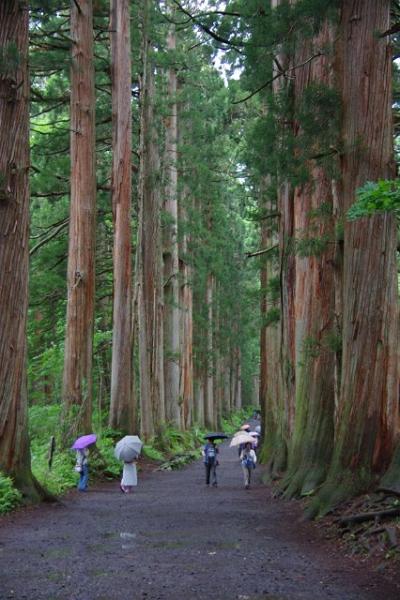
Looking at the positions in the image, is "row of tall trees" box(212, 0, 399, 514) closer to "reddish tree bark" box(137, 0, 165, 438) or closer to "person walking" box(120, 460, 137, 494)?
"person walking" box(120, 460, 137, 494)

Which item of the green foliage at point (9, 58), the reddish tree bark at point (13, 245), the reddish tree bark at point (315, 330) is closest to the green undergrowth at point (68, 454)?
the reddish tree bark at point (13, 245)

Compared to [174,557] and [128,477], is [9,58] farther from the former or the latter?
[128,477]

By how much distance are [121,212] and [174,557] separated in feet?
47.9

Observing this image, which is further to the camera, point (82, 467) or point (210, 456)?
point (210, 456)

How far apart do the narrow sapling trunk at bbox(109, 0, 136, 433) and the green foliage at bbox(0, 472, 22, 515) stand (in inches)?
409

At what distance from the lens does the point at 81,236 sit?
56.2 feet

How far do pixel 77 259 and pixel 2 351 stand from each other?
6.65m

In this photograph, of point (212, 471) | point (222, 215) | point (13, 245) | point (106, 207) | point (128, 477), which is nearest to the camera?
point (13, 245)

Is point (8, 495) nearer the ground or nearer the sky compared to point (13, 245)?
nearer the ground

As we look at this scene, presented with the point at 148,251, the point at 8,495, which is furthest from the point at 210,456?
the point at 148,251

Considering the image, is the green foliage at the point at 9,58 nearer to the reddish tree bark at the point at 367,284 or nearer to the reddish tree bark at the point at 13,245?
the reddish tree bark at the point at 13,245

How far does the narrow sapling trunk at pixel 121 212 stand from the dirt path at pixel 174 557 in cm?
904

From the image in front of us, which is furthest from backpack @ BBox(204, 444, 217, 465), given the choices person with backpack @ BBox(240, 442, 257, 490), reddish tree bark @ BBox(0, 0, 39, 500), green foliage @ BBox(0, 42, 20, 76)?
green foliage @ BBox(0, 42, 20, 76)

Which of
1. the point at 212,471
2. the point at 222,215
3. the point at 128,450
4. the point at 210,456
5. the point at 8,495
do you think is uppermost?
the point at 222,215
